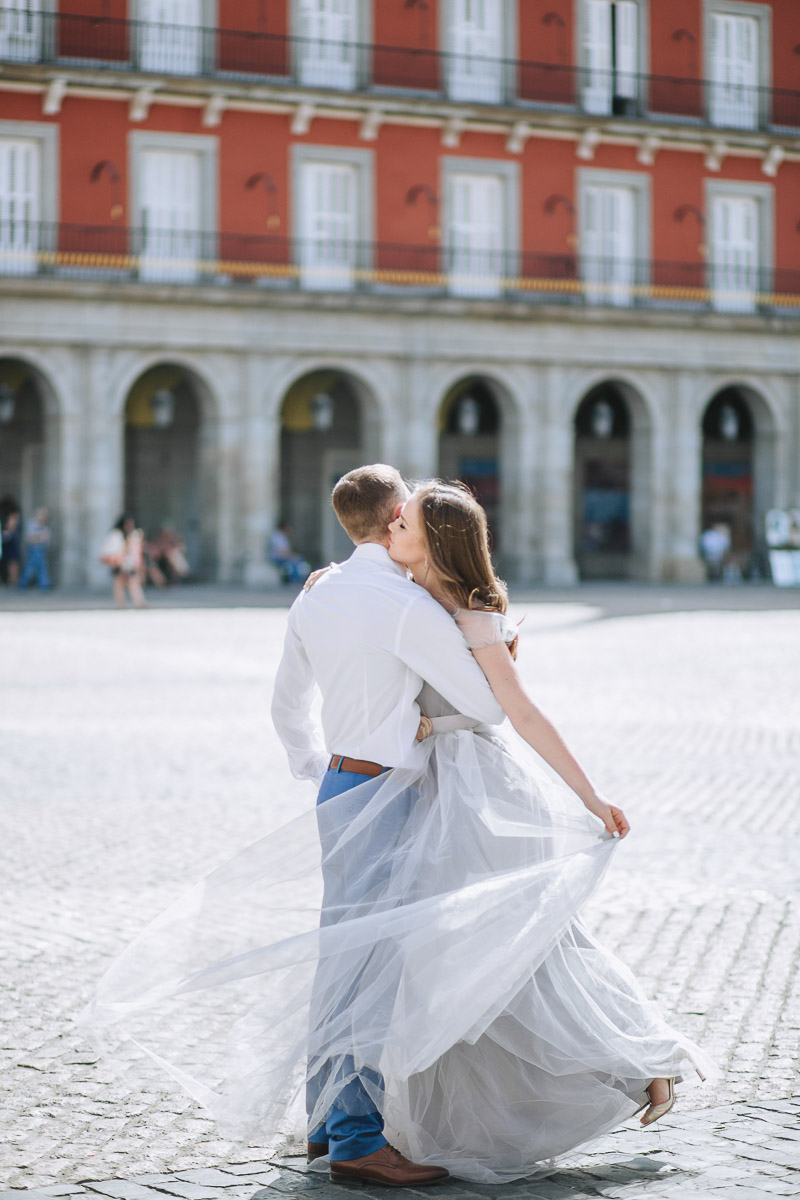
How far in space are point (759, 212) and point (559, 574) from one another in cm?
1007

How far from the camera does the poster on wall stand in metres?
35.6

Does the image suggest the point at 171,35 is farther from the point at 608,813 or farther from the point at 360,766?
the point at 608,813

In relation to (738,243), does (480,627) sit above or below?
below

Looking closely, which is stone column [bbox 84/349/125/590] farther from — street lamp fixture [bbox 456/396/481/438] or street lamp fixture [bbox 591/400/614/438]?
street lamp fixture [bbox 591/400/614/438]

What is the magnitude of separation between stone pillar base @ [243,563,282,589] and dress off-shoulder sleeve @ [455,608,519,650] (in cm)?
2905

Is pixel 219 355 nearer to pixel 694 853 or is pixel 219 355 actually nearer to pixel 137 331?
pixel 137 331

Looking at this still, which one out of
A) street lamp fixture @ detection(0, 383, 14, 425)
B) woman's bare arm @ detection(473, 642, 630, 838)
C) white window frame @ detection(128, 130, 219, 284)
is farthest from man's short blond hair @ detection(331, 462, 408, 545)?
street lamp fixture @ detection(0, 383, 14, 425)

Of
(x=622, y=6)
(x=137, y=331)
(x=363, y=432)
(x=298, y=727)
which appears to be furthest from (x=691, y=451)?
(x=298, y=727)

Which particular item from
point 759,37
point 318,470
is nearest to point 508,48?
point 759,37

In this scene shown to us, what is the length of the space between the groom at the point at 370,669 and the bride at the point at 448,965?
5 centimetres

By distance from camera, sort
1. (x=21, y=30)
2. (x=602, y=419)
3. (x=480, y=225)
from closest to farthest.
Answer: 1. (x=21, y=30)
2. (x=480, y=225)
3. (x=602, y=419)

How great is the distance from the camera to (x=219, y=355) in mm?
32625

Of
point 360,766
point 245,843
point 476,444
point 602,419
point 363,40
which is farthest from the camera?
point 476,444

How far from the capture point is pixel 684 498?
36.7m
